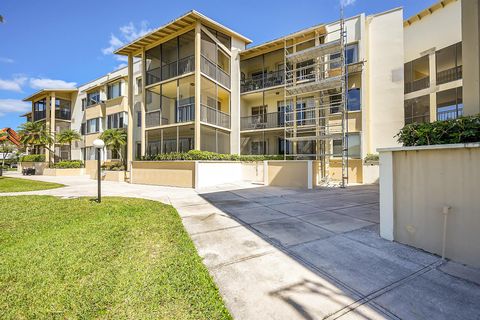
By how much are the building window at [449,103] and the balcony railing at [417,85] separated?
1146mm

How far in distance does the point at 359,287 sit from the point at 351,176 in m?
14.9

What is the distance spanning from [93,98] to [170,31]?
16.4 meters

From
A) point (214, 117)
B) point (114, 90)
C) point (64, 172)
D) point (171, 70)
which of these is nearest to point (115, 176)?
point (214, 117)

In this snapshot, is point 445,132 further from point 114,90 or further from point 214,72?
point 114,90

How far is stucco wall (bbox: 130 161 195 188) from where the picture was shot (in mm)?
13453

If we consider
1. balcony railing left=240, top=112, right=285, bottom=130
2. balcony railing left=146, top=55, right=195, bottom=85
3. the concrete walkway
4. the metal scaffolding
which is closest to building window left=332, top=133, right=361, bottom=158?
the metal scaffolding

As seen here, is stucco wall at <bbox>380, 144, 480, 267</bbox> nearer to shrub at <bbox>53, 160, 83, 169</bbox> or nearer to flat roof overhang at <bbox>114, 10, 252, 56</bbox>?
flat roof overhang at <bbox>114, 10, 252, 56</bbox>

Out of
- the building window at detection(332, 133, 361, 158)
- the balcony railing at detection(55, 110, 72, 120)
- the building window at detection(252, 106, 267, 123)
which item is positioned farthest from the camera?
the balcony railing at detection(55, 110, 72, 120)

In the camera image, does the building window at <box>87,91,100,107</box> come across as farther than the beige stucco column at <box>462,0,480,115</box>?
Yes

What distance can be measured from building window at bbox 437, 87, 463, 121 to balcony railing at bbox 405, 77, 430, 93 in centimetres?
115

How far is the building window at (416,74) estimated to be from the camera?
1734cm

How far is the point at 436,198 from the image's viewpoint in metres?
3.81

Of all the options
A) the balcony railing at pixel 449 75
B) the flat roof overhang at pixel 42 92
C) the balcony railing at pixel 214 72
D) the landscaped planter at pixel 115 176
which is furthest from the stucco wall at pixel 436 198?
the flat roof overhang at pixel 42 92

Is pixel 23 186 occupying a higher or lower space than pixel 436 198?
lower
